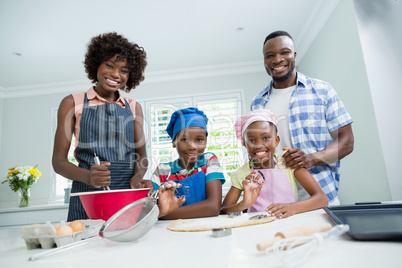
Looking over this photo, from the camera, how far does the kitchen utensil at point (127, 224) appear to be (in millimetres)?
574

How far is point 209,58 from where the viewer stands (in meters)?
3.84

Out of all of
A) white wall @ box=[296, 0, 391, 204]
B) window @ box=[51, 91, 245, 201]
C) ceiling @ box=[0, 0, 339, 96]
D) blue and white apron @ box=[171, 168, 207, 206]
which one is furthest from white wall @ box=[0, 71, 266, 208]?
blue and white apron @ box=[171, 168, 207, 206]

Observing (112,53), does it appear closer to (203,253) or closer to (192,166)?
(192,166)

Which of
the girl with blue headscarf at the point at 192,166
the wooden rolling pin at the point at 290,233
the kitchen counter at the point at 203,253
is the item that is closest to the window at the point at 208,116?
the girl with blue headscarf at the point at 192,166

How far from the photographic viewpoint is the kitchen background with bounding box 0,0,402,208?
2.05m

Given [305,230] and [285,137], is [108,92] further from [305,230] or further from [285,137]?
[305,230]

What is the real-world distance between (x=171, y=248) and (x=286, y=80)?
1.29m

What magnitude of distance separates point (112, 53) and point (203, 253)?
1.19 m

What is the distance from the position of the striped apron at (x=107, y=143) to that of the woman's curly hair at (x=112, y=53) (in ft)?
0.82

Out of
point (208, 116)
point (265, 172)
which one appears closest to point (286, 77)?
point (265, 172)

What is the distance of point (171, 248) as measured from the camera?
0.55 metres

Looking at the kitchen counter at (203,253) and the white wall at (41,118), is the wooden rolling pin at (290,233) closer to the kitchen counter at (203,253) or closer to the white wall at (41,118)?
the kitchen counter at (203,253)

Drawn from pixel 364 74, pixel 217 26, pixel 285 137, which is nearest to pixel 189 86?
pixel 217 26

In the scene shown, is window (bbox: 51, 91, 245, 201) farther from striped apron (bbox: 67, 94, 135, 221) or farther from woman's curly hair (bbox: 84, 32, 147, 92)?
striped apron (bbox: 67, 94, 135, 221)
